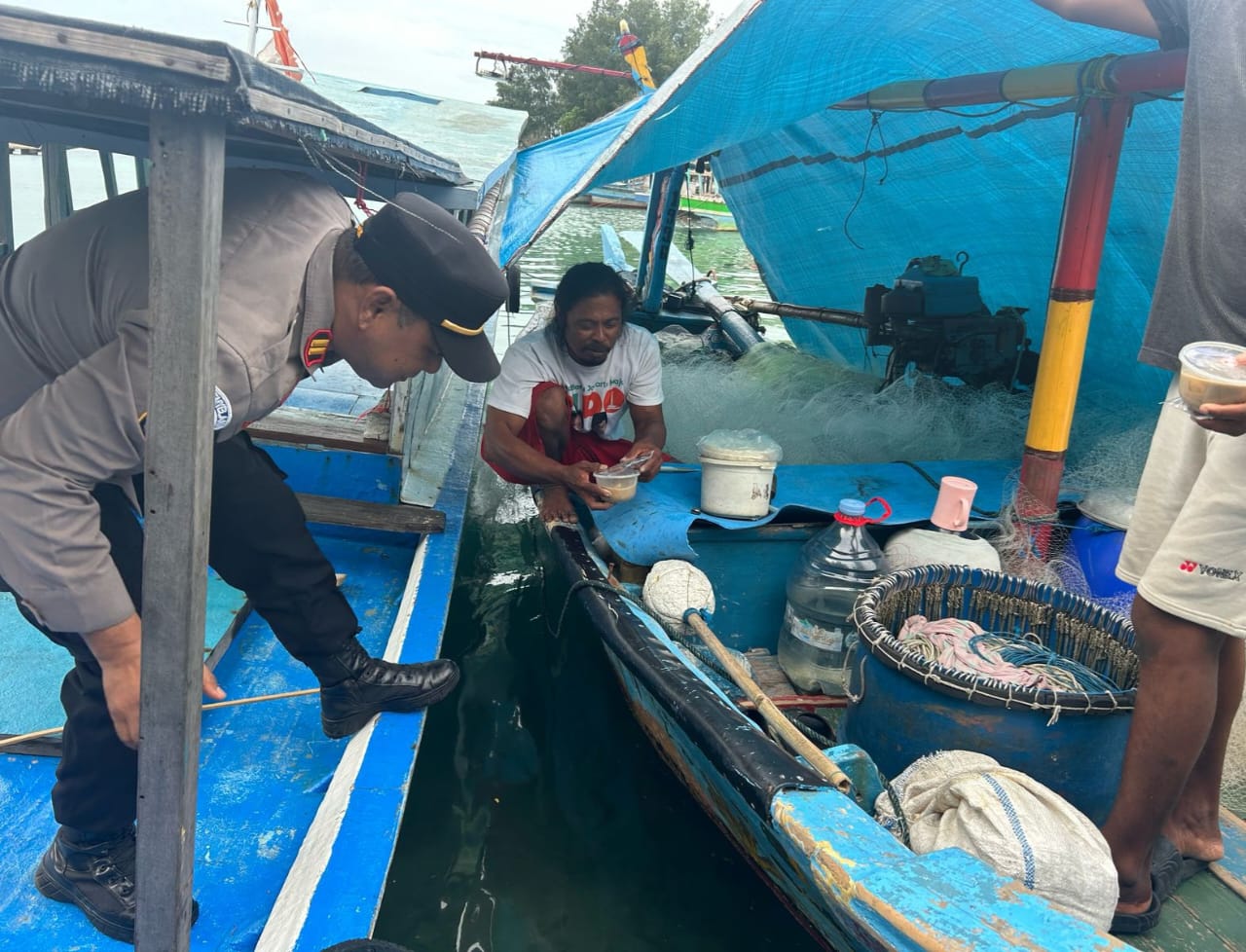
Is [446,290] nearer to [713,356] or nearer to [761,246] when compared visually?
[713,356]

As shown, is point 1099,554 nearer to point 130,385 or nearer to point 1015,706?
point 1015,706

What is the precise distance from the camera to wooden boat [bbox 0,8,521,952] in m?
1.15

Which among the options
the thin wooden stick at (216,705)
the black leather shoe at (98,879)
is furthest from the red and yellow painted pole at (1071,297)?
the black leather shoe at (98,879)

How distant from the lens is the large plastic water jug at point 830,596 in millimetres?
3078

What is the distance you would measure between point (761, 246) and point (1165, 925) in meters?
6.77

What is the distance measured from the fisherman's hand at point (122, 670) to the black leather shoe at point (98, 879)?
2.31ft

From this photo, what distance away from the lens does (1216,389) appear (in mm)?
1655

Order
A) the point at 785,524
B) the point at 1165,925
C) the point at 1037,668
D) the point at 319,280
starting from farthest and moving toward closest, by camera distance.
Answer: the point at 785,524 → the point at 1037,668 → the point at 1165,925 → the point at 319,280

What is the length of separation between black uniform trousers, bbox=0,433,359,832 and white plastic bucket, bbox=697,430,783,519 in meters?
1.51

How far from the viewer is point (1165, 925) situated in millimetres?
2145

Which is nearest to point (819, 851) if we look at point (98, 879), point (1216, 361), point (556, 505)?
point (1216, 361)

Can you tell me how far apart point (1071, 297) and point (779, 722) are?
210 cm

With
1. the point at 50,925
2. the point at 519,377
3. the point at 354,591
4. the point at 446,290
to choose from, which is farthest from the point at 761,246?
the point at 50,925

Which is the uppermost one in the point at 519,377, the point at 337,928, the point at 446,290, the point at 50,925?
the point at 446,290
